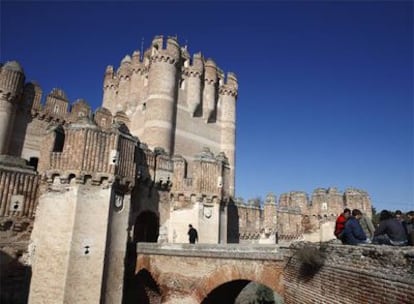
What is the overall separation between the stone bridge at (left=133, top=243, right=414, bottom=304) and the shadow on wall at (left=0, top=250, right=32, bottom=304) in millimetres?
4320

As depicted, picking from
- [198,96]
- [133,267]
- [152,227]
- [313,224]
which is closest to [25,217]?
[133,267]

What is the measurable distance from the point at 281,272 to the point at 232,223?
12.1m

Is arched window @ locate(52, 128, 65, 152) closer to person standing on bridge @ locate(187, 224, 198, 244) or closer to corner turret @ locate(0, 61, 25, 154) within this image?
corner turret @ locate(0, 61, 25, 154)

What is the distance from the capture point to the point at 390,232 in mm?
7879

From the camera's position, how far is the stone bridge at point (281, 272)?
6082 millimetres

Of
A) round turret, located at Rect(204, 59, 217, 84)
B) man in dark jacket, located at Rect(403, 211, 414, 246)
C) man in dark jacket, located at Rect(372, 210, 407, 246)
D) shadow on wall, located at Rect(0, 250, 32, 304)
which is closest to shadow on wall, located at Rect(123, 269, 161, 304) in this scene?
shadow on wall, located at Rect(0, 250, 32, 304)

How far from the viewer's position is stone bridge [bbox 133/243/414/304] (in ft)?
20.0

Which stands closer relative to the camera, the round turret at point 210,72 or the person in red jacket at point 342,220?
the person in red jacket at point 342,220

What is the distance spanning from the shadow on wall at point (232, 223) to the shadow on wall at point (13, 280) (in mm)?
12262

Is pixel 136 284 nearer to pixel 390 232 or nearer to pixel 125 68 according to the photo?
pixel 390 232

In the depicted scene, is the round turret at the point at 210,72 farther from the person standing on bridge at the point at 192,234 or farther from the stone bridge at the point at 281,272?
the stone bridge at the point at 281,272

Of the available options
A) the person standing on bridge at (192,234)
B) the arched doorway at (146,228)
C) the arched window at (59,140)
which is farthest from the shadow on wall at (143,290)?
the arched window at (59,140)

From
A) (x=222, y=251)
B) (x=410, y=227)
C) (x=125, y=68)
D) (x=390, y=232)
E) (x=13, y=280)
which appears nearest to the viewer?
(x=390, y=232)

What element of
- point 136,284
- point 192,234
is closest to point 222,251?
point 192,234
